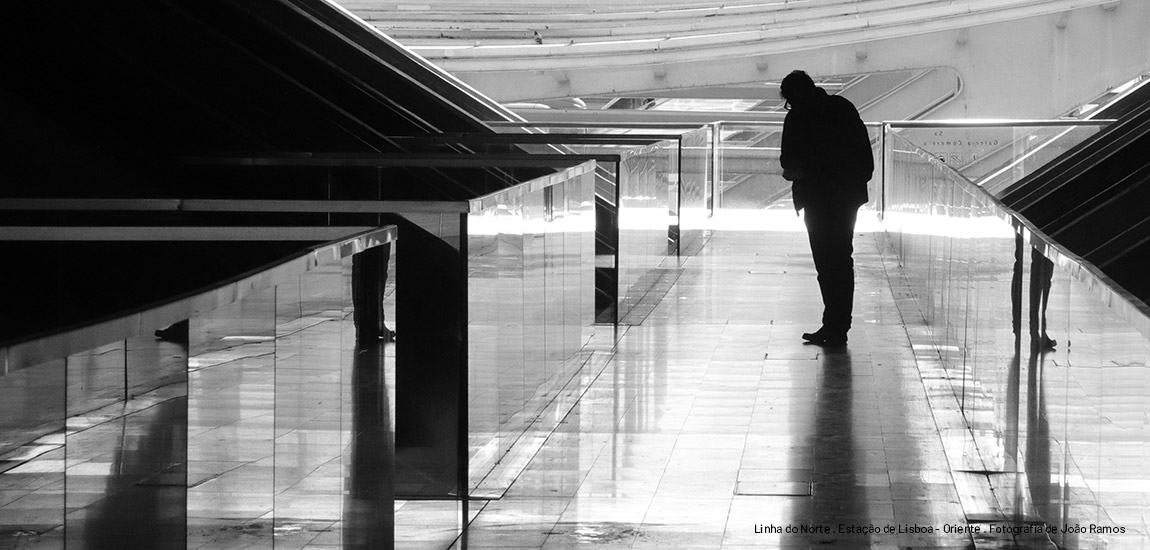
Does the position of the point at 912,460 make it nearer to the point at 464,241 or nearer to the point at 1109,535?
the point at 464,241

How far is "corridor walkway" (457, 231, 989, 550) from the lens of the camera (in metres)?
4.78

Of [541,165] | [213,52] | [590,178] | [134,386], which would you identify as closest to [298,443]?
[134,386]

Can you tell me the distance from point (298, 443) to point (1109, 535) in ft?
5.76

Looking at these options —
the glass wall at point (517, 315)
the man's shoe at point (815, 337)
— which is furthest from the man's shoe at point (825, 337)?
the glass wall at point (517, 315)

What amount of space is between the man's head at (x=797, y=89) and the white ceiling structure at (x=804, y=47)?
2003cm

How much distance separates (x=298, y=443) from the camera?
3.18 m

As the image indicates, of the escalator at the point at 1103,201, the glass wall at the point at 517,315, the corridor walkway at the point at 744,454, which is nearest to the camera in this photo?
the escalator at the point at 1103,201

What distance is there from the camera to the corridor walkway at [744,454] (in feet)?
15.7

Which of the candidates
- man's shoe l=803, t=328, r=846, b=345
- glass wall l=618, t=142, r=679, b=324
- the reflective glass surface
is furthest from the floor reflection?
the reflective glass surface

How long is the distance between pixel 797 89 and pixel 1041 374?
177 inches

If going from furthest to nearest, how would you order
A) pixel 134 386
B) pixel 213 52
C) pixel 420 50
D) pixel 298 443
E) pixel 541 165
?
pixel 420 50 → pixel 213 52 → pixel 541 165 → pixel 298 443 → pixel 134 386

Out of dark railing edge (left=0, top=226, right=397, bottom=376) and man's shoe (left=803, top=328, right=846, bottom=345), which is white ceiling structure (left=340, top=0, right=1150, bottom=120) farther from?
dark railing edge (left=0, top=226, right=397, bottom=376)

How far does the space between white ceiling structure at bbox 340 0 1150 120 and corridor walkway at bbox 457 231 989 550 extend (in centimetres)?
2019

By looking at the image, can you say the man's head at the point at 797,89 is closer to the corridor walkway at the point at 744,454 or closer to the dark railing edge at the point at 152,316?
the corridor walkway at the point at 744,454
